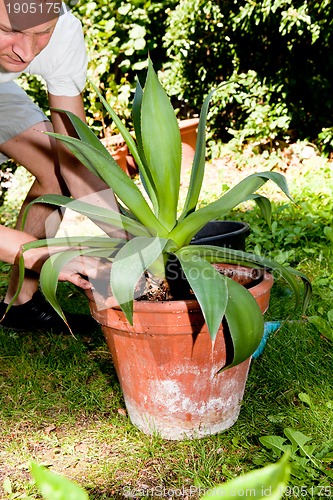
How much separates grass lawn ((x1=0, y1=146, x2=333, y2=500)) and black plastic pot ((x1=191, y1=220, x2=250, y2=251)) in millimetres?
358

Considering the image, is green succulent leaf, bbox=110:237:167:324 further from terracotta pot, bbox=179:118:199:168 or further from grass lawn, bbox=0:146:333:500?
terracotta pot, bbox=179:118:199:168

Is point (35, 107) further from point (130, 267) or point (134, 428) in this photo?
point (134, 428)

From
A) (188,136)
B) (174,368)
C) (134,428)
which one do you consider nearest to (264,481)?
(174,368)

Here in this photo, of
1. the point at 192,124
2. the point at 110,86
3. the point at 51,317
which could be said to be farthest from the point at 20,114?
the point at 110,86

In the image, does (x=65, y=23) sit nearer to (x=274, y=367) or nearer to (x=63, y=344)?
(x=63, y=344)

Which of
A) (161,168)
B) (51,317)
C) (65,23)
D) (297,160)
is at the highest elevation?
(65,23)

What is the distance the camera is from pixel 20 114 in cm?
241

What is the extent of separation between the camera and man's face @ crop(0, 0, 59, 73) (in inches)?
64.8

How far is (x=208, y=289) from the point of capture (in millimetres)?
1426

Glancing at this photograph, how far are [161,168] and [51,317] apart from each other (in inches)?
45.8

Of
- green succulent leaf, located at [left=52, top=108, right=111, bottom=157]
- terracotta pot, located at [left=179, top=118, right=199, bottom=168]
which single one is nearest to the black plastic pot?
green succulent leaf, located at [left=52, top=108, right=111, bottom=157]

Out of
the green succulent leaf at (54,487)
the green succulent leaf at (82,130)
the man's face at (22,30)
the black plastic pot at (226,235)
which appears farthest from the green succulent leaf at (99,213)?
the green succulent leaf at (54,487)

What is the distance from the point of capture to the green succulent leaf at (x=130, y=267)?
139cm

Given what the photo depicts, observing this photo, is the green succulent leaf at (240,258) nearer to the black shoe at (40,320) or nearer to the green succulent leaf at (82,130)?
the green succulent leaf at (82,130)
